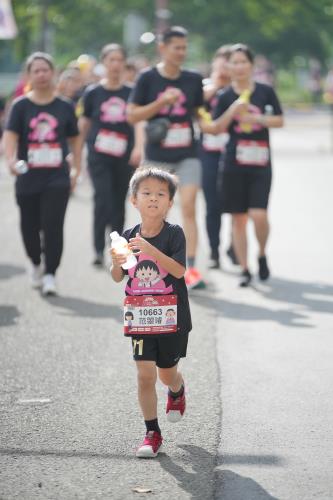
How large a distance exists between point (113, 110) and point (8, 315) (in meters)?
3.03

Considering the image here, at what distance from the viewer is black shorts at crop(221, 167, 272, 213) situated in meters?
10.8

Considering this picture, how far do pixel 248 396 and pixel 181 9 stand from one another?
68675 millimetres

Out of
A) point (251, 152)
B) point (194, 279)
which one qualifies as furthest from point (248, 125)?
point (194, 279)

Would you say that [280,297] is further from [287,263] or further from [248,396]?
[248,396]

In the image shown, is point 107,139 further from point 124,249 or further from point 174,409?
point 124,249

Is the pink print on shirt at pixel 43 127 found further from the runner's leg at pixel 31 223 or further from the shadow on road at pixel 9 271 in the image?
the shadow on road at pixel 9 271

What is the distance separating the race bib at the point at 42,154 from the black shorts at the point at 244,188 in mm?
1382

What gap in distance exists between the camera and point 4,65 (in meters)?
80.1

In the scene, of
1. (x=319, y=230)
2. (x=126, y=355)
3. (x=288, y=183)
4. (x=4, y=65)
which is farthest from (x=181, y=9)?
(x=126, y=355)

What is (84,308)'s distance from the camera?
991 cm

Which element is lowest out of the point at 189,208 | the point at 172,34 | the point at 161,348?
the point at 161,348

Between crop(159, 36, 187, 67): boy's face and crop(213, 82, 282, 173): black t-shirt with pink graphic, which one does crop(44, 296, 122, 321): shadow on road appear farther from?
crop(159, 36, 187, 67): boy's face

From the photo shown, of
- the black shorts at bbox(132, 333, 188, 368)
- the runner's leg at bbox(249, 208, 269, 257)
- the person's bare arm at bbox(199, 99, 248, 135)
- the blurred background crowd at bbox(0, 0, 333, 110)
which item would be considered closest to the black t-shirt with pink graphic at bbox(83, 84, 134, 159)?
the person's bare arm at bbox(199, 99, 248, 135)

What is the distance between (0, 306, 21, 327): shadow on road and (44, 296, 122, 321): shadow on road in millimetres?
333
